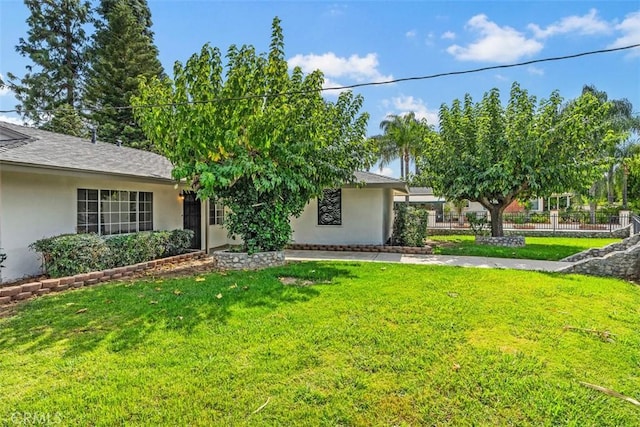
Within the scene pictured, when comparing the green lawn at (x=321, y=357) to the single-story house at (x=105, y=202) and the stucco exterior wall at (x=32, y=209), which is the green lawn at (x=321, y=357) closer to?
the stucco exterior wall at (x=32, y=209)

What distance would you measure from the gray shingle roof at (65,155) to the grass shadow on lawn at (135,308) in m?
2.78

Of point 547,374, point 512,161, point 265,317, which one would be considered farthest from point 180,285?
point 512,161

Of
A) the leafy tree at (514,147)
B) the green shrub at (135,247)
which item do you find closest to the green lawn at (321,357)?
the green shrub at (135,247)

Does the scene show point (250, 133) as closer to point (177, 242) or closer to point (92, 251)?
point (92, 251)

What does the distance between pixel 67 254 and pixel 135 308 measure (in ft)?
9.96

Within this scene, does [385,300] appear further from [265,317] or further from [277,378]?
[277,378]

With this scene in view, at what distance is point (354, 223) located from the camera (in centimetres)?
1376

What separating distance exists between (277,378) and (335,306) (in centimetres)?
226

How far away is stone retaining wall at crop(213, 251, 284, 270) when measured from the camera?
360 inches

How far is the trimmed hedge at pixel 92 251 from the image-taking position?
7.29 m

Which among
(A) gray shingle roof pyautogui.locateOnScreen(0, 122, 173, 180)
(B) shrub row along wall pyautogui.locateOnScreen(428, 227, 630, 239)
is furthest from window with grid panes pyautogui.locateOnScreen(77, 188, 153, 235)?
(B) shrub row along wall pyautogui.locateOnScreen(428, 227, 630, 239)

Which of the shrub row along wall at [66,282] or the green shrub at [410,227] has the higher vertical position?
the green shrub at [410,227]

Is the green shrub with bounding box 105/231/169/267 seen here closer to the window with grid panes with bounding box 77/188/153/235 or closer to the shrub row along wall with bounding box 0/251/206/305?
the shrub row along wall with bounding box 0/251/206/305

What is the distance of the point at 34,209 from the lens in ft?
25.5
